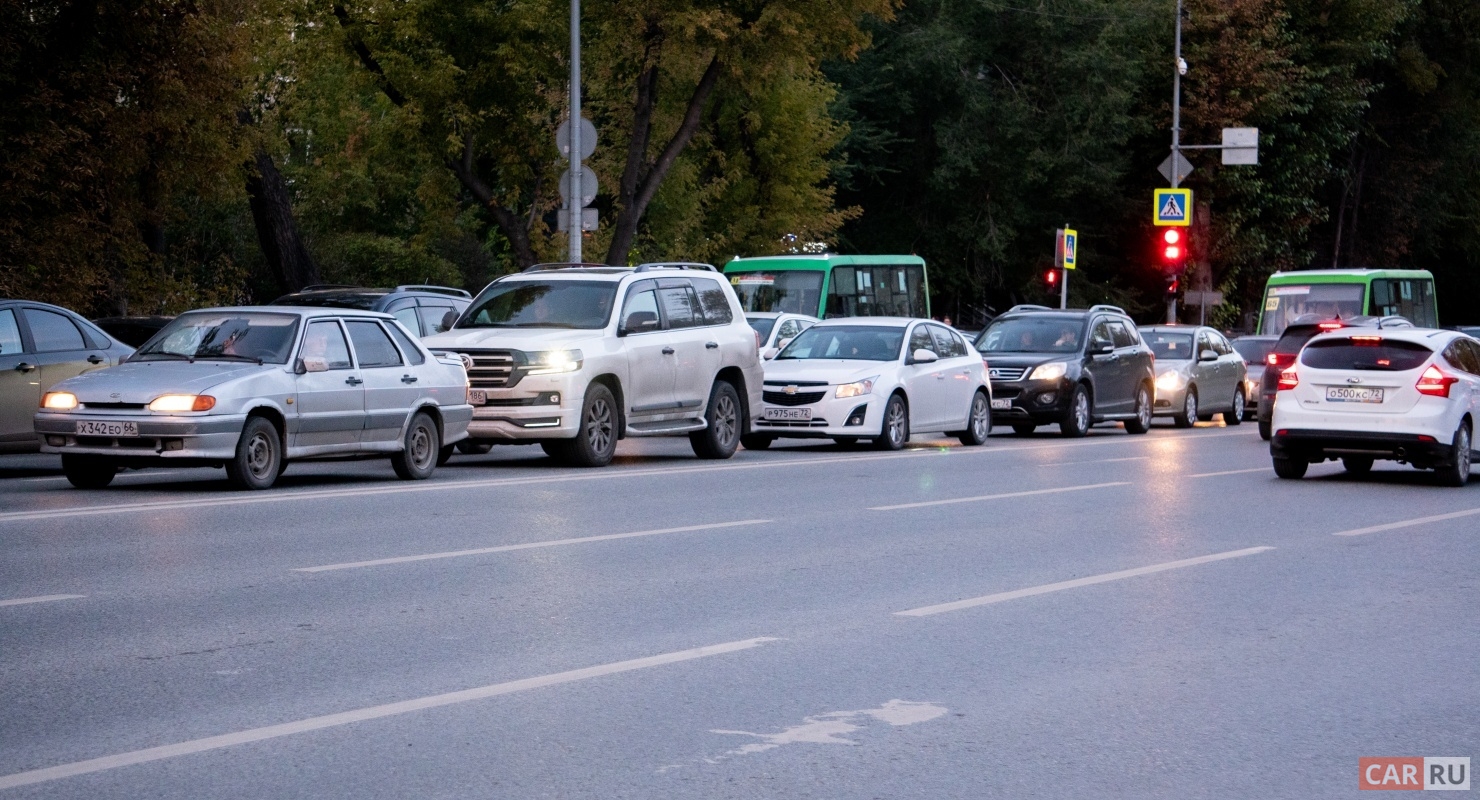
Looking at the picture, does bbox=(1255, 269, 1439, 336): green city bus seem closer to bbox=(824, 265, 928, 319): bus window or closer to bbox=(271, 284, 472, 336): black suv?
bbox=(824, 265, 928, 319): bus window

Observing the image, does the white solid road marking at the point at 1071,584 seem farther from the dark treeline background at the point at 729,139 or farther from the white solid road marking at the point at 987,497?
the dark treeline background at the point at 729,139

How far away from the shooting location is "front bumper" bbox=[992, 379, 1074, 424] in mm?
27531

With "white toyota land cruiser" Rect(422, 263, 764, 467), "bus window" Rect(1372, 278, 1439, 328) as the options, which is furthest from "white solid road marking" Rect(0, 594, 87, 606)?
"bus window" Rect(1372, 278, 1439, 328)

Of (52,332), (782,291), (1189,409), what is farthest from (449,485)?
(782,291)

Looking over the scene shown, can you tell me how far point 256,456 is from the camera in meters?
15.9

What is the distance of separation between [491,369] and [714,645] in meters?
10.7

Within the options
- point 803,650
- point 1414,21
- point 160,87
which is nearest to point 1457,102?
point 1414,21

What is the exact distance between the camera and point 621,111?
46062 millimetres

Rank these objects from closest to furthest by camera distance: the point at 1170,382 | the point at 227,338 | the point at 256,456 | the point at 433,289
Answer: the point at 256,456 → the point at 227,338 → the point at 433,289 → the point at 1170,382

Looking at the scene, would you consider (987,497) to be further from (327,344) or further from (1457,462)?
(327,344)

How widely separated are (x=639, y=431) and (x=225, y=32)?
32.8ft

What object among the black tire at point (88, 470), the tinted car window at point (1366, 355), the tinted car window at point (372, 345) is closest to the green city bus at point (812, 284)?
the tinted car window at point (1366, 355)

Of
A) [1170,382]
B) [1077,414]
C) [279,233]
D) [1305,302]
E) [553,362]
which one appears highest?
[279,233]

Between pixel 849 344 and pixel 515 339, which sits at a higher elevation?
pixel 515 339
